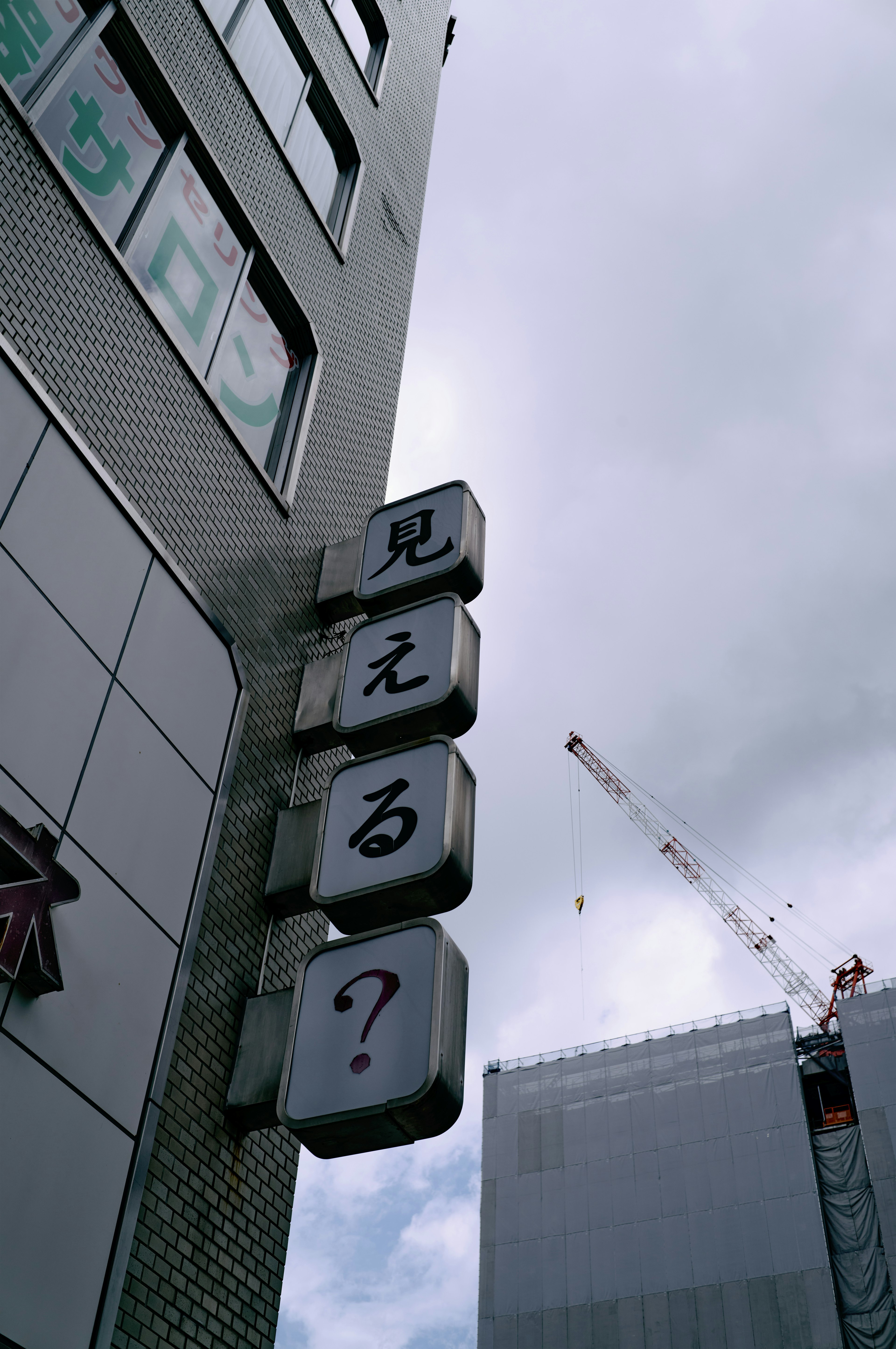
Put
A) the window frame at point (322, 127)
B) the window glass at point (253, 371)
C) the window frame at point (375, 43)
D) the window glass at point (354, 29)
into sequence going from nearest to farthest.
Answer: the window glass at point (253, 371) < the window frame at point (322, 127) < the window glass at point (354, 29) < the window frame at point (375, 43)

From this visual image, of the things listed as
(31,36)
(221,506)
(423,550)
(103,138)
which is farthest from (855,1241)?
(31,36)

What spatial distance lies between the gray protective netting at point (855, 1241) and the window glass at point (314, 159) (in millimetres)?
56931

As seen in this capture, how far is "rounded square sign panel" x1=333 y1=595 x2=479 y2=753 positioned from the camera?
10.2 m

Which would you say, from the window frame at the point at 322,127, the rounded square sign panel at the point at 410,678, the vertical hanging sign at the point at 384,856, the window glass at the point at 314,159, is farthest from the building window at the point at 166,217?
the window glass at the point at 314,159

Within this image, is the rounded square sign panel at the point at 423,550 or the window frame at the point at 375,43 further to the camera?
the window frame at the point at 375,43

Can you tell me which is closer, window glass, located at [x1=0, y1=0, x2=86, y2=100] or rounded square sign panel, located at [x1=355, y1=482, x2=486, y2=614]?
window glass, located at [x1=0, y1=0, x2=86, y2=100]

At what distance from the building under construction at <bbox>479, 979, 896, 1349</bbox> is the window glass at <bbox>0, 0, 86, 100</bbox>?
60.2 meters

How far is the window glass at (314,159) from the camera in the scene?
654 inches

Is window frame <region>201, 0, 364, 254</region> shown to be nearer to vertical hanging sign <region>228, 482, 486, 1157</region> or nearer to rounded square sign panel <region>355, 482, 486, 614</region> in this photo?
rounded square sign panel <region>355, 482, 486, 614</region>

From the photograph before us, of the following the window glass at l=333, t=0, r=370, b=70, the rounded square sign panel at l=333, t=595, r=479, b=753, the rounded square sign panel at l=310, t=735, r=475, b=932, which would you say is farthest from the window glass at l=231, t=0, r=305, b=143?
the rounded square sign panel at l=310, t=735, r=475, b=932

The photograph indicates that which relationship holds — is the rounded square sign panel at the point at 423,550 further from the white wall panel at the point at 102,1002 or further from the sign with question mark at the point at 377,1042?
the white wall panel at the point at 102,1002

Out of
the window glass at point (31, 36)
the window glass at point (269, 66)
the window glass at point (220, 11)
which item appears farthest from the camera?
the window glass at point (269, 66)

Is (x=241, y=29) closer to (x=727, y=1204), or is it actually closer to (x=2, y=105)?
(x=2, y=105)

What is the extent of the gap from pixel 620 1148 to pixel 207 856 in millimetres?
61120
